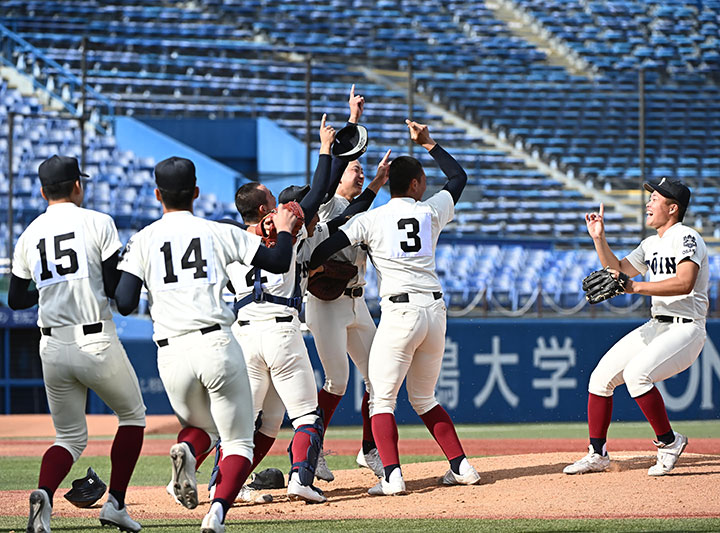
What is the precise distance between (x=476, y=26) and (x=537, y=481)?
24.7 meters

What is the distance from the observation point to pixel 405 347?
595 centimetres

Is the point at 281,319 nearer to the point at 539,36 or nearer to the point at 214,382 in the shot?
the point at 214,382

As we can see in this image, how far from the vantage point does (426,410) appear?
620 centimetres

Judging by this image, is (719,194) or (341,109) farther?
(341,109)

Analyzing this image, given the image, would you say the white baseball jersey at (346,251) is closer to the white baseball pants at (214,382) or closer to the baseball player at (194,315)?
the baseball player at (194,315)

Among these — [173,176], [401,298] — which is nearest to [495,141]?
[401,298]

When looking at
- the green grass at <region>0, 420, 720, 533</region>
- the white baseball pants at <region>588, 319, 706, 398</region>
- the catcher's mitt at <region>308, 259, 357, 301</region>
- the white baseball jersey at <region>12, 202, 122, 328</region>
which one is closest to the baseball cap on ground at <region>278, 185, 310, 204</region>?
the catcher's mitt at <region>308, 259, 357, 301</region>

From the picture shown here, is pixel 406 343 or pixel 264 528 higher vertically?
pixel 406 343

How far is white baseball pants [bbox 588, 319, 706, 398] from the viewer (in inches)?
245

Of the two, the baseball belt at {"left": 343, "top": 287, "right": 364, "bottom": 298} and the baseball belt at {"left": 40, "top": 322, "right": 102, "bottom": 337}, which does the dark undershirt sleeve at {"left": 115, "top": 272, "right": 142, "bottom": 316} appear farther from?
the baseball belt at {"left": 343, "top": 287, "right": 364, "bottom": 298}

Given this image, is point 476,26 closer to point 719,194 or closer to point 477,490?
point 719,194

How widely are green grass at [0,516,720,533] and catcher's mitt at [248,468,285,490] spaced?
108cm

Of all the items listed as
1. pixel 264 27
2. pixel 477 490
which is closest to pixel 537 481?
pixel 477 490

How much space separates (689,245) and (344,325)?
7.18ft
